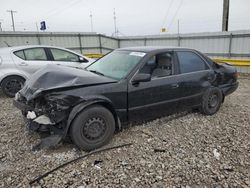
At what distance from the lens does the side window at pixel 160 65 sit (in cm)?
374

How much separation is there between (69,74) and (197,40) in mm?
10146

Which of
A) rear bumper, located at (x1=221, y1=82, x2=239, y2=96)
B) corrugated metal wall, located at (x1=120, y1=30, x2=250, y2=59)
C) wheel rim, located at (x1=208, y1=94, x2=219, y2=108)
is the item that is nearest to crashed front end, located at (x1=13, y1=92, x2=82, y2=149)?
wheel rim, located at (x1=208, y1=94, x2=219, y2=108)

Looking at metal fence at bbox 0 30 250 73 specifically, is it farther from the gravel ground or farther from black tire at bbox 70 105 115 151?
black tire at bbox 70 105 115 151

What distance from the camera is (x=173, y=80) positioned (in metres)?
3.80

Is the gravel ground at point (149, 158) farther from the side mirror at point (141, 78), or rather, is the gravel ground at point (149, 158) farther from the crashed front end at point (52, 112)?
the side mirror at point (141, 78)

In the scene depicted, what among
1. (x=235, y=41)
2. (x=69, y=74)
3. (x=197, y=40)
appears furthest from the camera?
(x=197, y=40)

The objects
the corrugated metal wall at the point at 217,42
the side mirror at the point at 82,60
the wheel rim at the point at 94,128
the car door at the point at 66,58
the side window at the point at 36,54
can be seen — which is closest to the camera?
the wheel rim at the point at 94,128

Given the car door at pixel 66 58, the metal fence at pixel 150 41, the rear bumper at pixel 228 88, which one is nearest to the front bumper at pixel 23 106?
the car door at pixel 66 58

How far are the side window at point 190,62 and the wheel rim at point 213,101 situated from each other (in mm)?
671

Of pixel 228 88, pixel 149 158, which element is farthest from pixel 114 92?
pixel 228 88

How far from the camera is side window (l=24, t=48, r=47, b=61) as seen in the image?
605 cm

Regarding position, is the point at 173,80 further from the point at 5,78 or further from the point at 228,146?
the point at 5,78

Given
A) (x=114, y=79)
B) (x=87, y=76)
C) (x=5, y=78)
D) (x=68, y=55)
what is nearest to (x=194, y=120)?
(x=114, y=79)

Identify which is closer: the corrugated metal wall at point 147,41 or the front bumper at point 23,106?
the front bumper at point 23,106
